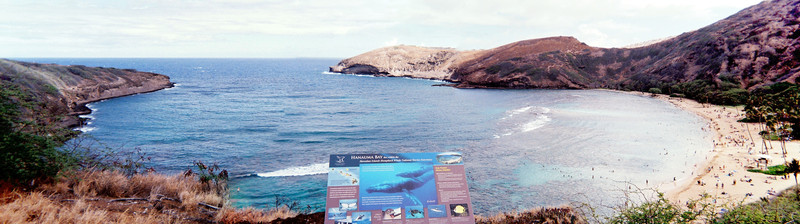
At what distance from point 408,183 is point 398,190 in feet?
0.90

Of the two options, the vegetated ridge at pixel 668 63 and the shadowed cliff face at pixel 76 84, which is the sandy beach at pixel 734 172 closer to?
the vegetated ridge at pixel 668 63

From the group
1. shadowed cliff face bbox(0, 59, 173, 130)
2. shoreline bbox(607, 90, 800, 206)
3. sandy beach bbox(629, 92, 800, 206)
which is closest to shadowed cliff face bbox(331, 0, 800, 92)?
shoreline bbox(607, 90, 800, 206)

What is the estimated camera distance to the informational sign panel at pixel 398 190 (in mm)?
8008

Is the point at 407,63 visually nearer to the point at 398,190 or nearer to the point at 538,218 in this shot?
the point at 538,218

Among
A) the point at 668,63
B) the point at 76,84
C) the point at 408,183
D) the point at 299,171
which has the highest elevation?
the point at 668,63

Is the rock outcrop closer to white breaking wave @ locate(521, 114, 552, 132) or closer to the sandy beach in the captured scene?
white breaking wave @ locate(521, 114, 552, 132)

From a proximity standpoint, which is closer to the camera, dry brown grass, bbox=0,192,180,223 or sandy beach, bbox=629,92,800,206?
dry brown grass, bbox=0,192,180,223

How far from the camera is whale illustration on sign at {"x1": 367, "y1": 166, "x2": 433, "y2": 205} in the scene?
8.35 metres

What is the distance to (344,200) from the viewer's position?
8.13 metres

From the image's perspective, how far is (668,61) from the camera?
91188 mm

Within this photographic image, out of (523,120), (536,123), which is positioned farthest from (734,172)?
(523,120)

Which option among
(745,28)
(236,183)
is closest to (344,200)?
(236,183)

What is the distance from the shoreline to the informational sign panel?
11009mm

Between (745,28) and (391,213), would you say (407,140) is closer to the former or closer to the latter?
(391,213)
